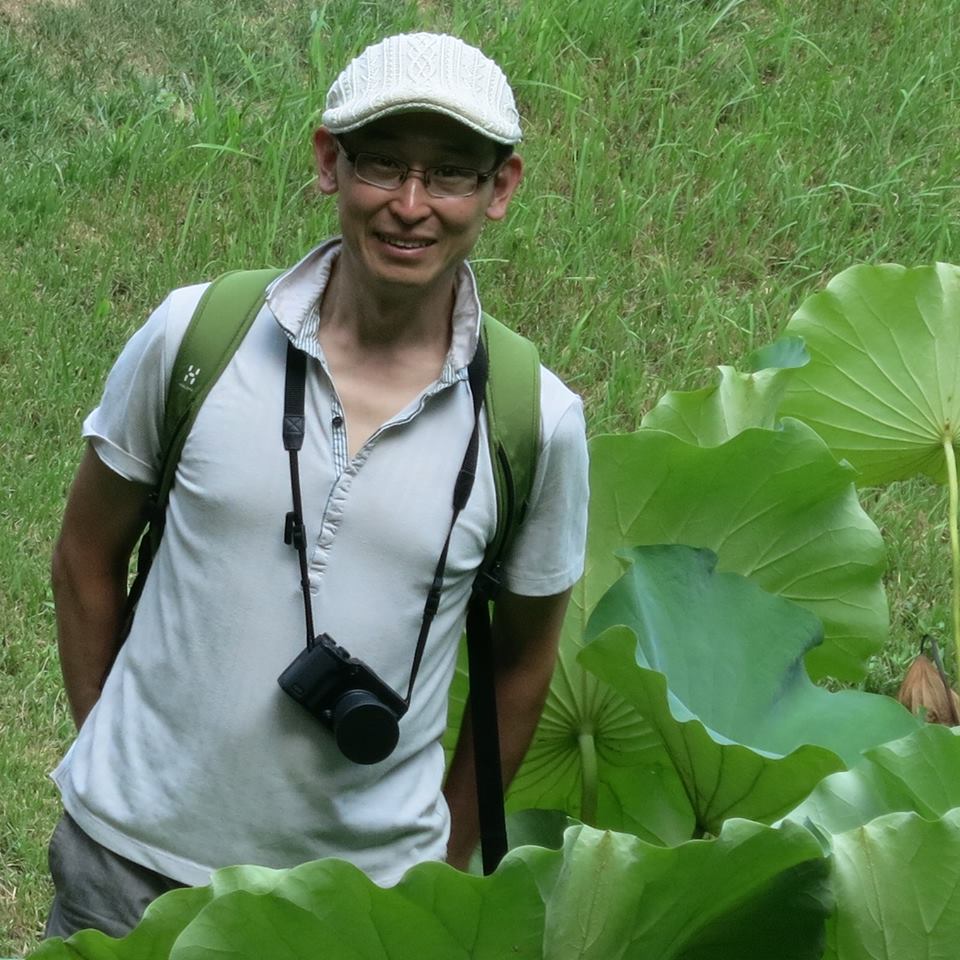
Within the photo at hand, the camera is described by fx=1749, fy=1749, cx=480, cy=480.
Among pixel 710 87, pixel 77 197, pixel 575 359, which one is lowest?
pixel 575 359

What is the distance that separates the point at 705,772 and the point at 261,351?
0.60 m

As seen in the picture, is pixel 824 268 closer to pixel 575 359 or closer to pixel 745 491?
pixel 575 359

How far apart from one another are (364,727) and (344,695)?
46 mm

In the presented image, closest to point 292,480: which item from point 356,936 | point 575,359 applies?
point 356,936

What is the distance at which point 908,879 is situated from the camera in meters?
1.14

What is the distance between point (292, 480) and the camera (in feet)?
5.45

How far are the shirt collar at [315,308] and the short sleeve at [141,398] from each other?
0.30ft

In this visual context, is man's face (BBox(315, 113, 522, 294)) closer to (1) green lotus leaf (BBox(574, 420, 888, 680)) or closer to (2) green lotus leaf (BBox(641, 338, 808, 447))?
(1) green lotus leaf (BBox(574, 420, 888, 680))

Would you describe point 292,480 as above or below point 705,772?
above

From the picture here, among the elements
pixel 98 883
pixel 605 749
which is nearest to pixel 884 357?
pixel 605 749

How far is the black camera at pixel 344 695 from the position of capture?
165 cm

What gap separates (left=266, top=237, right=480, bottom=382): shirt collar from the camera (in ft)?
5.59

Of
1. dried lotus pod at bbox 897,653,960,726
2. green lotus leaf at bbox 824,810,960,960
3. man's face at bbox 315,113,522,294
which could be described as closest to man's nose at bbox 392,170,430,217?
man's face at bbox 315,113,522,294

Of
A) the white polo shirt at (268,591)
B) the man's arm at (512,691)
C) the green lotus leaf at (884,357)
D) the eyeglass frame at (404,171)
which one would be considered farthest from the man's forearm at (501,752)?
the green lotus leaf at (884,357)
